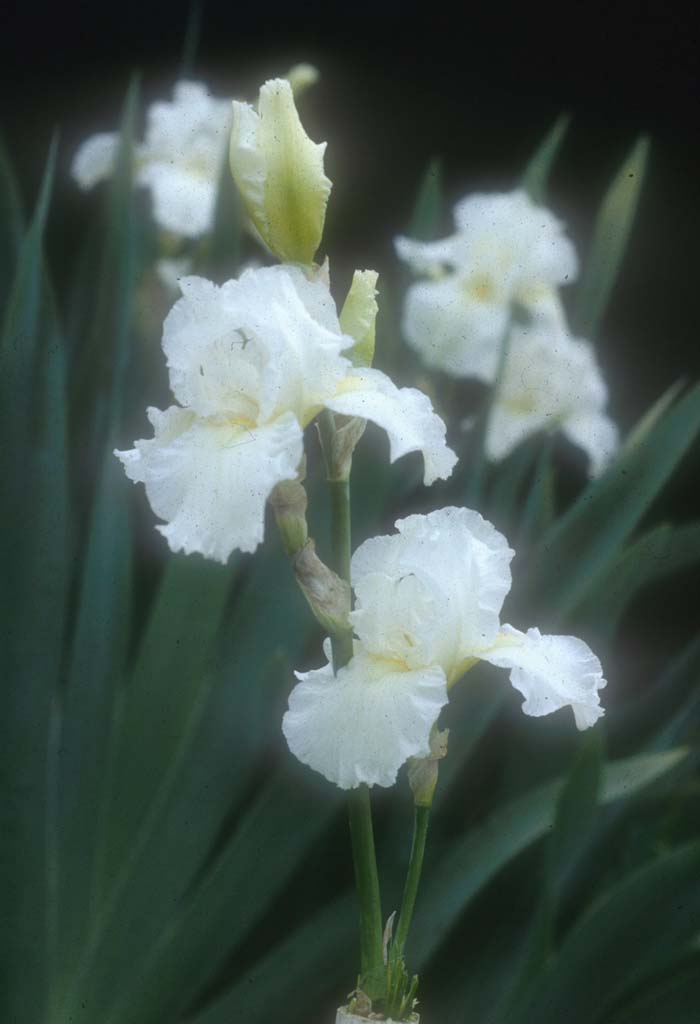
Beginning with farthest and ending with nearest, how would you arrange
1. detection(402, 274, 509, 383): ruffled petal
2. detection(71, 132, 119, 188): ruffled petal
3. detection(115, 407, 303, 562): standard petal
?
detection(71, 132, 119, 188): ruffled petal → detection(402, 274, 509, 383): ruffled petal → detection(115, 407, 303, 562): standard petal

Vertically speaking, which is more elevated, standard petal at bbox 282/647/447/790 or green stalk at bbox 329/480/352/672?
green stalk at bbox 329/480/352/672

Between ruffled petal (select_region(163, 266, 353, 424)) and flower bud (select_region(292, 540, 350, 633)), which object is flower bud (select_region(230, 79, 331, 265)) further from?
flower bud (select_region(292, 540, 350, 633))

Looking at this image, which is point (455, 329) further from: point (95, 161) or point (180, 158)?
point (95, 161)

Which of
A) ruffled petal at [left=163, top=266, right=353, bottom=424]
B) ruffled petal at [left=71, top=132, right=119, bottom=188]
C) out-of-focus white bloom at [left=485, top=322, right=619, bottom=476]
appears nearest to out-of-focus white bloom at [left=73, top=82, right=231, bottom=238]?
ruffled petal at [left=71, top=132, right=119, bottom=188]

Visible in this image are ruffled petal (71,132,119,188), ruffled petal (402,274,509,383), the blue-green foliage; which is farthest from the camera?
ruffled petal (71,132,119,188)

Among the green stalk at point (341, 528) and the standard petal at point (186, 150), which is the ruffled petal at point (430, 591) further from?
the standard petal at point (186, 150)

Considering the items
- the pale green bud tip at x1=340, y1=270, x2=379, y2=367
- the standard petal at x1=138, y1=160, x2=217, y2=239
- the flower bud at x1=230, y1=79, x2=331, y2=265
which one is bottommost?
the pale green bud tip at x1=340, y1=270, x2=379, y2=367
